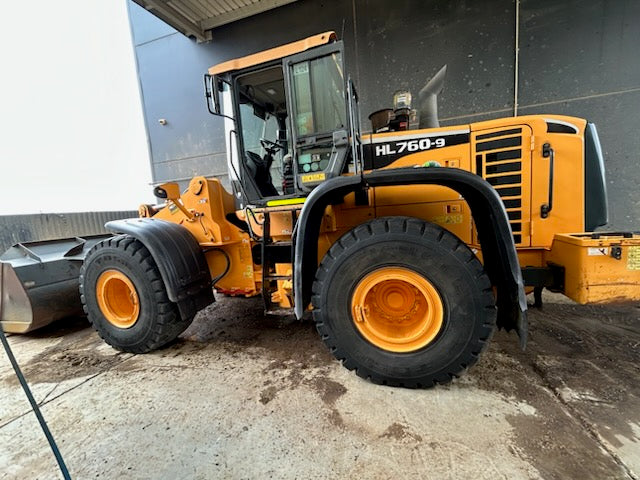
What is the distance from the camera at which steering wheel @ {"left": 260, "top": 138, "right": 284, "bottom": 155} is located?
2.90 metres

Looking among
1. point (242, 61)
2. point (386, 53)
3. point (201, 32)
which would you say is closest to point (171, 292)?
point (242, 61)

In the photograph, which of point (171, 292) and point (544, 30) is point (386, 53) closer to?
point (544, 30)

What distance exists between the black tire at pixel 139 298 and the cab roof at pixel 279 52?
1782mm

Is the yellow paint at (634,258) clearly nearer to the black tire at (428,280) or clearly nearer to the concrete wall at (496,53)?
the black tire at (428,280)

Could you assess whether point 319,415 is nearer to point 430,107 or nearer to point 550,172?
point 550,172

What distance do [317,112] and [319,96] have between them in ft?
0.40

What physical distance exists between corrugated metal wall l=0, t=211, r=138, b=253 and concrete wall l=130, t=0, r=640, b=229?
4565 millimetres

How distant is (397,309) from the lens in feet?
6.92

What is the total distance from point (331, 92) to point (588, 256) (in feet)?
6.93

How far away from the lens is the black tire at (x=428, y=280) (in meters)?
1.77

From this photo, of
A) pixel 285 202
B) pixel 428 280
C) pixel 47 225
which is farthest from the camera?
pixel 47 225

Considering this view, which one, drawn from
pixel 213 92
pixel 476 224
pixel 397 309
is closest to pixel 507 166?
pixel 476 224

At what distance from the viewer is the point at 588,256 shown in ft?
5.76

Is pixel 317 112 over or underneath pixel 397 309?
over
